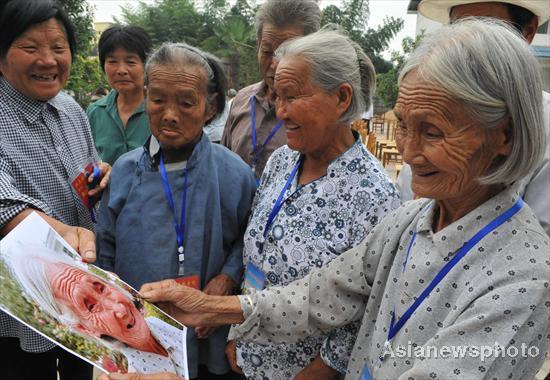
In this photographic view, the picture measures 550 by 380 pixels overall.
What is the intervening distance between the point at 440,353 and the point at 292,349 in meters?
0.92

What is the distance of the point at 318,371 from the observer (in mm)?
1867

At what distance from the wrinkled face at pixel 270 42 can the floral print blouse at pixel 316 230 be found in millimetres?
1142

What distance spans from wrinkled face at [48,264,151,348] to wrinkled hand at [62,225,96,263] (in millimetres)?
130

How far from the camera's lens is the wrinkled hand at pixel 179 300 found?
62.5 inches

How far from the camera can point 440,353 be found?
1137 mm

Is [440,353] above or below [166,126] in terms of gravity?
below

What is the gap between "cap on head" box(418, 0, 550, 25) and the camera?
2150 mm

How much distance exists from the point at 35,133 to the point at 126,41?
171 cm

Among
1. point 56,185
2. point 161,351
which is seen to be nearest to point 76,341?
point 161,351

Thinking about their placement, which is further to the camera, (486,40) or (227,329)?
(227,329)

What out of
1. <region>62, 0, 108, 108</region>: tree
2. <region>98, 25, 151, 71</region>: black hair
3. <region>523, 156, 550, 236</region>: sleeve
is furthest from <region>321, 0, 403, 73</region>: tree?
<region>523, 156, 550, 236</region>: sleeve

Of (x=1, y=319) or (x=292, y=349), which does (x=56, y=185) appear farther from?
(x=292, y=349)

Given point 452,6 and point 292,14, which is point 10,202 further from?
point 452,6

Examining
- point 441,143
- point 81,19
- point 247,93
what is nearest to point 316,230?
point 441,143
